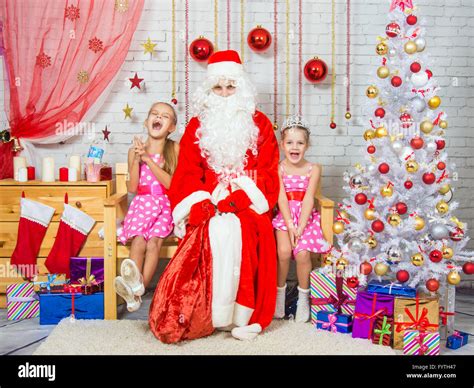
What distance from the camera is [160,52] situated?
4.63 meters

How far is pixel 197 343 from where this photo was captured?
3.38 meters

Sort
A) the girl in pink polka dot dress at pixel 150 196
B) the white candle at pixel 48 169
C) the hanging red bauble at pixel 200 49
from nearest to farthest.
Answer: the girl in pink polka dot dress at pixel 150 196 < the white candle at pixel 48 169 < the hanging red bauble at pixel 200 49

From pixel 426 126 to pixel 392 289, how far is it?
938 millimetres

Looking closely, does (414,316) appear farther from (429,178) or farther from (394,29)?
(394,29)

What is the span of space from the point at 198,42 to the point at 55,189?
4.71 ft

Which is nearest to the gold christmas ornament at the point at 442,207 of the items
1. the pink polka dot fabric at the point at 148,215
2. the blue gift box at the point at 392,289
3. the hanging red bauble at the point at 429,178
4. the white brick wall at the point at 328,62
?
the hanging red bauble at the point at 429,178

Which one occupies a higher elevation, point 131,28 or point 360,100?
point 131,28

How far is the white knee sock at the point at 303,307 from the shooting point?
12.4 ft

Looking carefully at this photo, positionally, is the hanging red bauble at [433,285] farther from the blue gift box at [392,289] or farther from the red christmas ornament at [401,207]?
the red christmas ornament at [401,207]

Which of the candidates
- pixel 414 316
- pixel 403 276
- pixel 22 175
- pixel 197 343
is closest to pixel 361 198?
pixel 403 276

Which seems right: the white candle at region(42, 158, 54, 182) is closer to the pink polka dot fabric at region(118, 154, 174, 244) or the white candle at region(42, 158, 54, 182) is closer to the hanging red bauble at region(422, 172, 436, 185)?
the pink polka dot fabric at region(118, 154, 174, 244)

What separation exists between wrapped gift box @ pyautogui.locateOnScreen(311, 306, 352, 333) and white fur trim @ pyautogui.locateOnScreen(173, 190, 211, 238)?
0.96 meters
